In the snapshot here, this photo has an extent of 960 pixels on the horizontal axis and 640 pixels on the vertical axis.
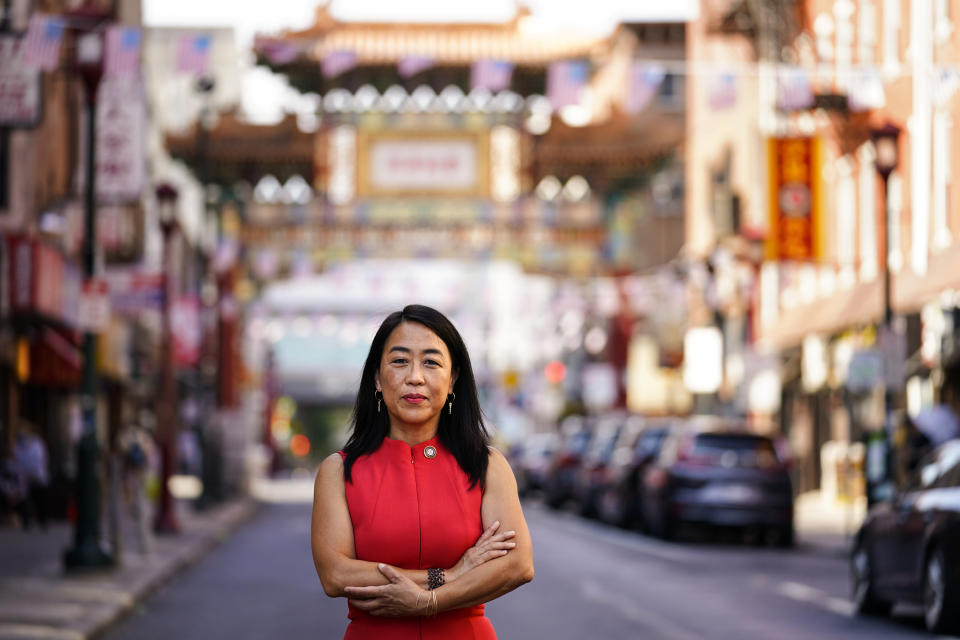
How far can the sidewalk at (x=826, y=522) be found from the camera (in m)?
26.7

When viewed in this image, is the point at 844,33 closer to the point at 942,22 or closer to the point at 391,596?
the point at 942,22

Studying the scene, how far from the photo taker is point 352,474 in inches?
192

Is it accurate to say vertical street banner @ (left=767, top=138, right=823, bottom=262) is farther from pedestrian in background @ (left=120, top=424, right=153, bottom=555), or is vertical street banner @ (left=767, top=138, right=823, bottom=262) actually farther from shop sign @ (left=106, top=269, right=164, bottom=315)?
pedestrian in background @ (left=120, top=424, right=153, bottom=555)

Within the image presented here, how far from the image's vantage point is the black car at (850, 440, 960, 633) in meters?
13.4

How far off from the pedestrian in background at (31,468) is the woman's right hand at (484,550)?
2586 cm

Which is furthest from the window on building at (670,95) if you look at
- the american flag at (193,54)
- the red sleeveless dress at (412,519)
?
the red sleeveless dress at (412,519)

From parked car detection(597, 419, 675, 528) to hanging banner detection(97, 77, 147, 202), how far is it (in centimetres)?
935

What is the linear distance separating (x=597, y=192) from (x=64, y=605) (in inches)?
1459

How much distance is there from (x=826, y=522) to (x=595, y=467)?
465 cm

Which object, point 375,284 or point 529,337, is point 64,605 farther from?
Result: point 529,337

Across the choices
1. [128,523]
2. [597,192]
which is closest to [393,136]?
[597,192]

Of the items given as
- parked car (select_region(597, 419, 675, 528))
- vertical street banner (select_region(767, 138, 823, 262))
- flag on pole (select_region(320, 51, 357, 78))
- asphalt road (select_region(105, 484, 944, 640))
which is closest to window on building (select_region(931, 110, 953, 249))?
vertical street banner (select_region(767, 138, 823, 262))

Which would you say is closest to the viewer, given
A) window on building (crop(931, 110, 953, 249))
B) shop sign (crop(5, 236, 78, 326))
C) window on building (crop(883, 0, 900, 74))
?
shop sign (crop(5, 236, 78, 326))

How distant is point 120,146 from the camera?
31922 millimetres
